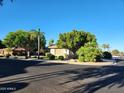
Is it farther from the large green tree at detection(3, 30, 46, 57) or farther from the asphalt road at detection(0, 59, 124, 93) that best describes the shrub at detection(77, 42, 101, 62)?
the asphalt road at detection(0, 59, 124, 93)

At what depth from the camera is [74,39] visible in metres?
67.8

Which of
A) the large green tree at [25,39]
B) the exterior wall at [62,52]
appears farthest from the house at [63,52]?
the large green tree at [25,39]

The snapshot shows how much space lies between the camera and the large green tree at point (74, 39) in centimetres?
6756

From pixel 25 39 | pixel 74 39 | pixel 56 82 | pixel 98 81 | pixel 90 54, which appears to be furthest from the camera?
pixel 25 39

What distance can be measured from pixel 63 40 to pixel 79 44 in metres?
3.83

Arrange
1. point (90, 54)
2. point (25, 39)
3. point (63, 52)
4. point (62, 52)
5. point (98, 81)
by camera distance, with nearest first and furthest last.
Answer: point (98, 81) → point (90, 54) → point (63, 52) → point (25, 39) → point (62, 52)

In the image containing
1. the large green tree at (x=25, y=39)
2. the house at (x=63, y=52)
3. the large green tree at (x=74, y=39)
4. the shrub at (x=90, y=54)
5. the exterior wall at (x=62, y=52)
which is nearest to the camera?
the shrub at (x=90, y=54)

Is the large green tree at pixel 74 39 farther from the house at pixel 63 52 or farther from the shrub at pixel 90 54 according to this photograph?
the shrub at pixel 90 54

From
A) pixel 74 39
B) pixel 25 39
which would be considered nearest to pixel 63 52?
pixel 25 39

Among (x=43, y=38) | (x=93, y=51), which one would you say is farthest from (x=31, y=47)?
(x=93, y=51)

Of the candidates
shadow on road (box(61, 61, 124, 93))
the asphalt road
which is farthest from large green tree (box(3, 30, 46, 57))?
the asphalt road

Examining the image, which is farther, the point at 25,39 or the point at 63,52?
the point at 25,39

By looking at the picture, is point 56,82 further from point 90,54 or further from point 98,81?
point 90,54

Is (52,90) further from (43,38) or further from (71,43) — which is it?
(43,38)
